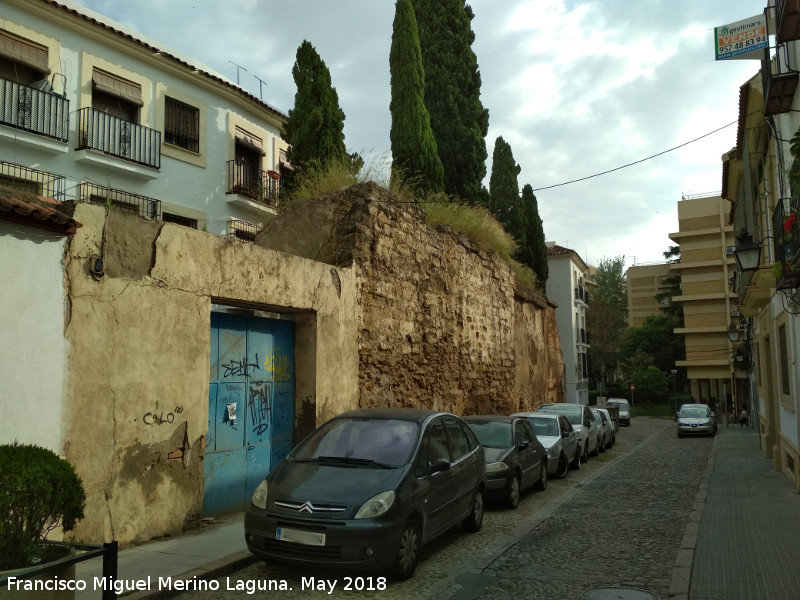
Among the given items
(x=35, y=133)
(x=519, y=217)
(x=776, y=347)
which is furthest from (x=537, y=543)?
(x=519, y=217)

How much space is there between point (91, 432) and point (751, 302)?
42.1 feet

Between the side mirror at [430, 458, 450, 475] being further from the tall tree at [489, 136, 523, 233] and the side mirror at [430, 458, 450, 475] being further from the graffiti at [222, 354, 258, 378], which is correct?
the tall tree at [489, 136, 523, 233]

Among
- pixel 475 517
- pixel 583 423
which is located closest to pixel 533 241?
pixel 583 423

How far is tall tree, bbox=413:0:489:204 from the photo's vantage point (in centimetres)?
2258

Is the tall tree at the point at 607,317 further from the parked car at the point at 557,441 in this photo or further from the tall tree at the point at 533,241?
the parked car at the point at 557,441

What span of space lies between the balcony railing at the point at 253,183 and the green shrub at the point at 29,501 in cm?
1659

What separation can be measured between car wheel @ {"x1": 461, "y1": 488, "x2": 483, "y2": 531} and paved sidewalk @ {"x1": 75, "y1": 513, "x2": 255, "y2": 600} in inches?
107

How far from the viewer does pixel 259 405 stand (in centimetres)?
934

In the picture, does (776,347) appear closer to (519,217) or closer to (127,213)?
(127,213)

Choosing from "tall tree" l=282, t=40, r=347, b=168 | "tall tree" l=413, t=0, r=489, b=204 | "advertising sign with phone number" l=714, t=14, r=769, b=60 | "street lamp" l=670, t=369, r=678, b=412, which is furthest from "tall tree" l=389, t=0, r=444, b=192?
"street lamp" l=670, t=369, r=678, b=412

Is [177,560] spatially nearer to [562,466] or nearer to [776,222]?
[776,222]

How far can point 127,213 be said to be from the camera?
23.3 feet

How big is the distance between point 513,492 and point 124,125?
1391 centimetres

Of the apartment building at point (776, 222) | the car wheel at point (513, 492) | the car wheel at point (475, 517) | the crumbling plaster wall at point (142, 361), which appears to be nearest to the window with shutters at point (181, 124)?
the crumbling plaster wall at point (142, 361)
